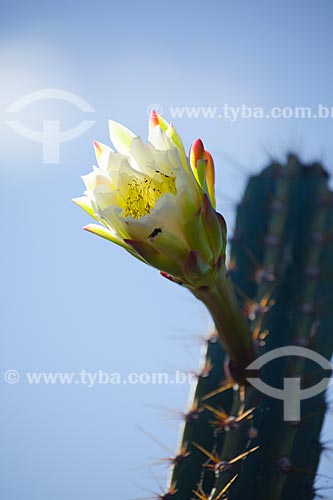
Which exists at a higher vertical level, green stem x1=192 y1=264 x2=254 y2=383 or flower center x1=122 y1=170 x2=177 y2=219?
flower center x1=122 y1=170 x2=177 y2=219

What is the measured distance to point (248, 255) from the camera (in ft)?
3.71

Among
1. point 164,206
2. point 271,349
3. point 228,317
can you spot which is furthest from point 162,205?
point 271,349

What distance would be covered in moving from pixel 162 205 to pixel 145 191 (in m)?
0.07

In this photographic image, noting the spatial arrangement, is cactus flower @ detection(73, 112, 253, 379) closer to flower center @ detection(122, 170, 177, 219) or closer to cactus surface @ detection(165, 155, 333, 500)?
flower center @ detection(122, 170, 177, 219)

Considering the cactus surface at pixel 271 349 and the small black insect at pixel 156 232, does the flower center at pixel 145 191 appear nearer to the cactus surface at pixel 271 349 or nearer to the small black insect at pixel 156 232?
the small black insect at pixel 156 232

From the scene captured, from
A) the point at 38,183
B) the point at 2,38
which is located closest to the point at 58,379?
the point at 38,183

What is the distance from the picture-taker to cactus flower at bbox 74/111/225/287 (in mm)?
581

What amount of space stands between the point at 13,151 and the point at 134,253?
3.76 feet

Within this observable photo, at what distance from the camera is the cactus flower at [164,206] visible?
58 cm

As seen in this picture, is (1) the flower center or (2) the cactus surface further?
(2) the cactus surface

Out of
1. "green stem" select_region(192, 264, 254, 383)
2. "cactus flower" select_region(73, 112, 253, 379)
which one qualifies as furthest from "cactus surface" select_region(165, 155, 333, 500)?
"cactus flower" select_region(73, 112, 253, 379)

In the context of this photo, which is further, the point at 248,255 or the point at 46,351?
the point at 46,351

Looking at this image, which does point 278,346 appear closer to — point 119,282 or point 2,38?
point 119,282

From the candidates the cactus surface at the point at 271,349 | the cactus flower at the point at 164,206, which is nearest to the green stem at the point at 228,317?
the cactus flower at the point at 164,206
